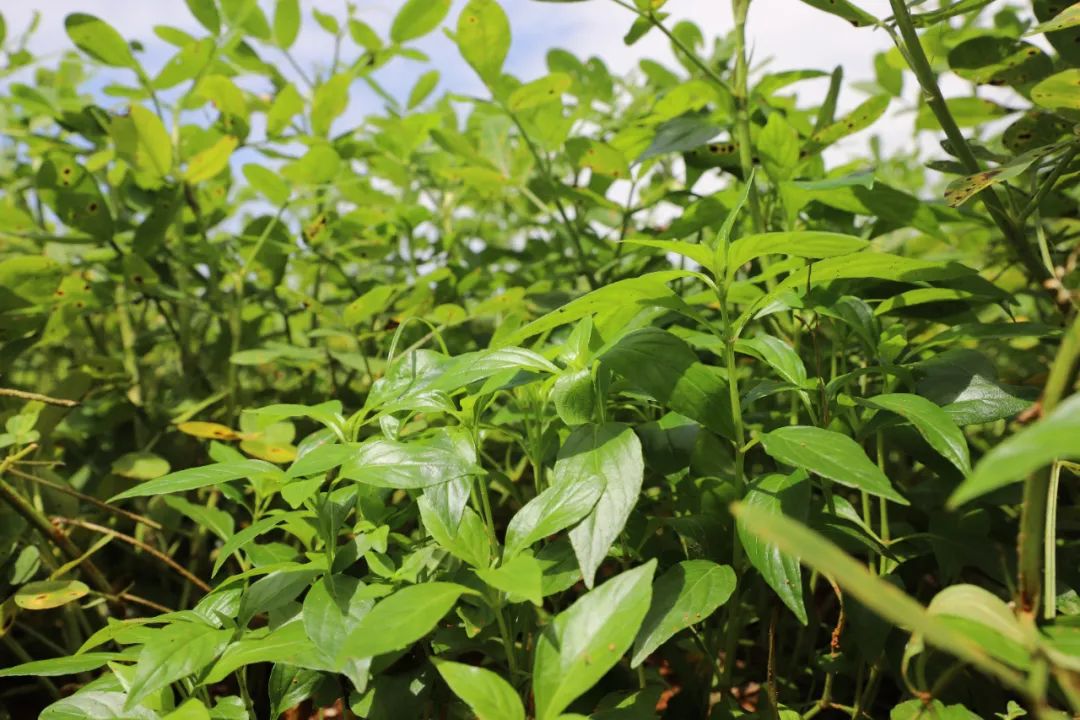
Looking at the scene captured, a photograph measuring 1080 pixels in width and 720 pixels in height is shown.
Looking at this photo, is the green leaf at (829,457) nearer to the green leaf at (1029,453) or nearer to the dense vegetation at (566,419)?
the dense vegetation at (566,419)

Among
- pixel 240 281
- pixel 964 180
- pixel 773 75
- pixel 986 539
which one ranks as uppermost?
pixel 773 75

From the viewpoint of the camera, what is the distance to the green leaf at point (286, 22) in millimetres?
1398

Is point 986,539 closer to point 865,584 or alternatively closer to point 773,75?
point 865,584

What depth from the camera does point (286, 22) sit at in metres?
1.42

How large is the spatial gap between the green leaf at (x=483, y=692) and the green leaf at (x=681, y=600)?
0.09 m

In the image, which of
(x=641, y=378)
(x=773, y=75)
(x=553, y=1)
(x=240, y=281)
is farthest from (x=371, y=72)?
(x=641, y=378)

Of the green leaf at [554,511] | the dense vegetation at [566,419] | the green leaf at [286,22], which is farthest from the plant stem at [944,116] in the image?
the green leaf at [286,22]

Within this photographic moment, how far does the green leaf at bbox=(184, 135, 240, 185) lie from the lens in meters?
1.21

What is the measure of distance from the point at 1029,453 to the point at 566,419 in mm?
341

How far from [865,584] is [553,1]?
2.82ft

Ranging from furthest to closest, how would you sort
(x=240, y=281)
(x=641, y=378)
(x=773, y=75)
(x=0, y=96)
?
(x=0, y=96)
(x=240, y=281)
(x=773, y=75)
(x=641, y=378)

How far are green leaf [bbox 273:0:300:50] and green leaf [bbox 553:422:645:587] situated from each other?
1179mm

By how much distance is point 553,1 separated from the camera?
953 mm

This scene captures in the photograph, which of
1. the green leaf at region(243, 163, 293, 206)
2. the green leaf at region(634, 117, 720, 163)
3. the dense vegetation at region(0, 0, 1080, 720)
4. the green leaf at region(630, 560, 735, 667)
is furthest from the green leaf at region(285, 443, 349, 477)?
the green leaf at region(243, 163, 293, 206)
